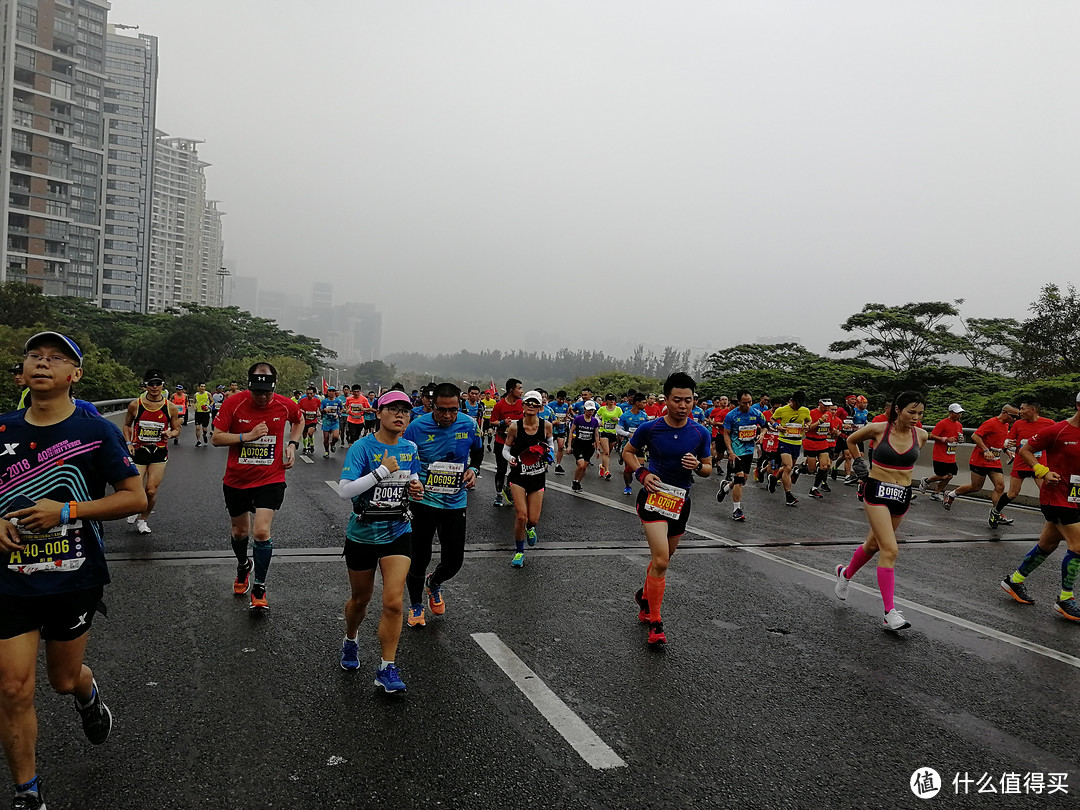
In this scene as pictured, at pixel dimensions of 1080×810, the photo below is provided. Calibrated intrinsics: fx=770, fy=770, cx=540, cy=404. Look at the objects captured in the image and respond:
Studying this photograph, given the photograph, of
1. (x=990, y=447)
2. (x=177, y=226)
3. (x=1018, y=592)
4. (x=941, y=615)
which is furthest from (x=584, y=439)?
(x=177, y=226)

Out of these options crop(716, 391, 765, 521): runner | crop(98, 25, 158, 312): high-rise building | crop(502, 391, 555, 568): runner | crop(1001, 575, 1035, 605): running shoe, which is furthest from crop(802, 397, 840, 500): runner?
crop(98, 25, 158, 312): high-rise building

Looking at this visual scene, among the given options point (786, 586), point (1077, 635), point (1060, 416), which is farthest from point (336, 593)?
point (1060, 416)

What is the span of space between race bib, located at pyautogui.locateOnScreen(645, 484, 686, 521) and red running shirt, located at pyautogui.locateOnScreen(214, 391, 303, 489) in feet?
10.5

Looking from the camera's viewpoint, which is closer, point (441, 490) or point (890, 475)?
point (441, 490)

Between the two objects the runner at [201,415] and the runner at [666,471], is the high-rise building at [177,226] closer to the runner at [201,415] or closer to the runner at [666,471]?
the runner at [201,415]

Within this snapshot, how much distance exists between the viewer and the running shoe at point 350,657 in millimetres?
4969

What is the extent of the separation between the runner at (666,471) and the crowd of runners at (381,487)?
1cm

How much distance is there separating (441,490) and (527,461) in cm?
244

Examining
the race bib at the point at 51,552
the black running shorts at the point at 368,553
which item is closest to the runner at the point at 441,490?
the black running shorts at the point at 368,553

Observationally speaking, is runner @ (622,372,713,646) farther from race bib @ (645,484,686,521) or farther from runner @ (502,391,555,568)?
runner @ (502,391,555,568)

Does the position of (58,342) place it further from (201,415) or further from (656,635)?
(201,415)

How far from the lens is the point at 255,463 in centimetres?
655

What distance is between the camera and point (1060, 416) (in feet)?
82.5

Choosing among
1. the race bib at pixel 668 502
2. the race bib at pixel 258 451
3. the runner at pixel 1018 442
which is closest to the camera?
the race bib at pixel 668 502
